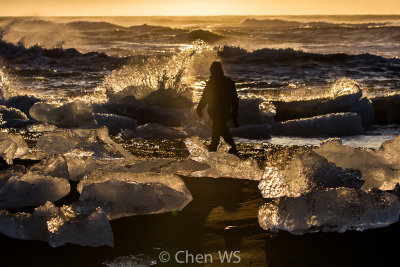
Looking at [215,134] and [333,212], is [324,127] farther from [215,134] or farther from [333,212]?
[333,212]

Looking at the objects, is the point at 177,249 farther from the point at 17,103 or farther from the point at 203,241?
the point at 17,103

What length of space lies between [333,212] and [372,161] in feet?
5.58

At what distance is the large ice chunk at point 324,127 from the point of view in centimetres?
1178

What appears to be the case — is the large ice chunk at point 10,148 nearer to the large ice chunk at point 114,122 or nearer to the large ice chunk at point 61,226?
the large ice chunk at point 61,226

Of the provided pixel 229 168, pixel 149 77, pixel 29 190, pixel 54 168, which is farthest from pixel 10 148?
pixel 149 77

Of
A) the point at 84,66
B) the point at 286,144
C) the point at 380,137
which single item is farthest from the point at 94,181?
the point at 84,66

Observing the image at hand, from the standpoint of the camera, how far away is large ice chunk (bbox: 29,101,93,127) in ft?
44.2

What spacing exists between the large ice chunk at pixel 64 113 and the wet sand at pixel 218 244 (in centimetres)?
839

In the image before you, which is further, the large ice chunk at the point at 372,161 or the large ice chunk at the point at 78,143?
the large ice chunk at the point at 78,143

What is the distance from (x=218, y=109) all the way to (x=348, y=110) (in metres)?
6.73

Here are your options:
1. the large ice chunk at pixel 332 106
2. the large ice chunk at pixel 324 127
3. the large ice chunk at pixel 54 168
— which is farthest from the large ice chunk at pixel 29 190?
the large ice chunk at pixel 332 106

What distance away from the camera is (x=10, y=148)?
8.00m

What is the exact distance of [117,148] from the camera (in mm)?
8539

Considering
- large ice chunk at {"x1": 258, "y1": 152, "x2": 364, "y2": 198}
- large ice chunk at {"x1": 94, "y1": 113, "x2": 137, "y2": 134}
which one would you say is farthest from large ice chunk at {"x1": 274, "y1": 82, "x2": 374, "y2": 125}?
large ice chunk at {"x1": 258, "y1": 152, "x2": 364, "y2": 198}
